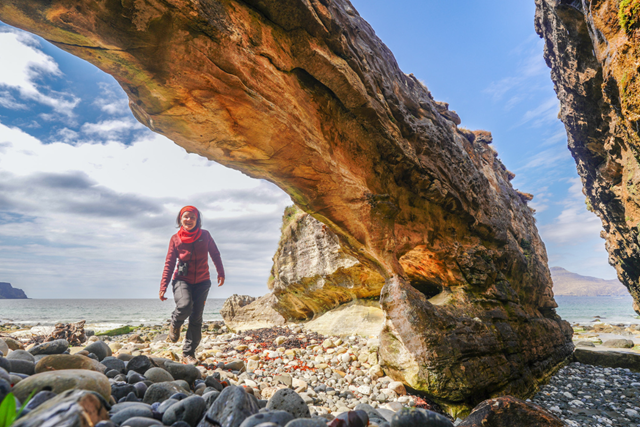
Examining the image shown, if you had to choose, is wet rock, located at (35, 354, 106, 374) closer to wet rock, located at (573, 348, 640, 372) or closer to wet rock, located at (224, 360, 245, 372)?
wet rock, located at (224, 360, 245, 372)

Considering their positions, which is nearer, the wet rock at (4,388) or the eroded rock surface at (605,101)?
the wet rock at (4,388)

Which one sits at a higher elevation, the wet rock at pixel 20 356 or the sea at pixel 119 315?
the wet rock at pixel 20 356

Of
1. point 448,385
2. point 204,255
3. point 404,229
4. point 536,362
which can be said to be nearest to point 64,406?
point 204,255

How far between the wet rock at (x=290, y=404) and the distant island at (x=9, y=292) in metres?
158

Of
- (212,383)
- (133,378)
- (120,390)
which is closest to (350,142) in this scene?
(212,383)

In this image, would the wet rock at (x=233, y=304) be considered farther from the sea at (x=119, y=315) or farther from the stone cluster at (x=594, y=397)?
the stone cluster at (x=594, y=397)

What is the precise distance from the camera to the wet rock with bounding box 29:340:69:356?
3.09 m

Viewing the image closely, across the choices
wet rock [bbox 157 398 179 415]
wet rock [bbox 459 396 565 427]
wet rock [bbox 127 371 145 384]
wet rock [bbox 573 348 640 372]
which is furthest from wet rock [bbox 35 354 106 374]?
wet rock [bbox 573 348 640 372]

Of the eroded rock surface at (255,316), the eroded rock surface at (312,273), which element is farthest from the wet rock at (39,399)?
the eroded rock surface at (255,316)

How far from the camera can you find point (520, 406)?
2.74 meters

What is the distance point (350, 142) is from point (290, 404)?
16.4 feet

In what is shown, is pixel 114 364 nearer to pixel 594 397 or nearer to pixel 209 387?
pixel 209 387

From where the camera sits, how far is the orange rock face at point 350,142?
3436 mm

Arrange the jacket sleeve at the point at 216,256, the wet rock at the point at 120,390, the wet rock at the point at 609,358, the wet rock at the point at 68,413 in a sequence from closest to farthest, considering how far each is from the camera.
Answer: the wet rock at the point at 68,413 → the wet rock at the point at 120,390 → the jacket sleeve at the point at 216,256 → the wet rock at the point at 609,358
